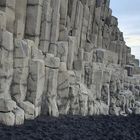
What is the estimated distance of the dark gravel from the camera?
10109mm

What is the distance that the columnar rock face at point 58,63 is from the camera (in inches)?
457

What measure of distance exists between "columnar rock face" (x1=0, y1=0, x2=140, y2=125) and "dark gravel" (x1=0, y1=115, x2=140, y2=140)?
0.43 meters

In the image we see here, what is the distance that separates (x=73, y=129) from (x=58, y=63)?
2409mm

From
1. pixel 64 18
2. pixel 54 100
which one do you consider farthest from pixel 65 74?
pixel 64 18

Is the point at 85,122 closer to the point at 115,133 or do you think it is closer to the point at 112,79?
the point at 115,133

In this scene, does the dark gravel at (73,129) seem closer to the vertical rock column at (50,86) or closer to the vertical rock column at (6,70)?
the vertical rock column at (50,86)

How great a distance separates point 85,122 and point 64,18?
12.8 feet

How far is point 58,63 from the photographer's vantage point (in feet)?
44.1

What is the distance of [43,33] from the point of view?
1350cm

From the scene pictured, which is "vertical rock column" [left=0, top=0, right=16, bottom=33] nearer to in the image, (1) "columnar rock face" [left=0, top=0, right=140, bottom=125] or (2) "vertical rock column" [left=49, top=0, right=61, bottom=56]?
(1) "columnar rock face" [left=0, top=0, right=140, bottom=125]

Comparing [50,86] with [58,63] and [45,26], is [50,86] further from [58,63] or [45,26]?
[45,26]

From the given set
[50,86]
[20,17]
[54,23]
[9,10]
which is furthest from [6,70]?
[54,23]

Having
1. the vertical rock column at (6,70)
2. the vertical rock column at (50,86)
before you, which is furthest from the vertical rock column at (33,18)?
the vertical rock column at (6,70)

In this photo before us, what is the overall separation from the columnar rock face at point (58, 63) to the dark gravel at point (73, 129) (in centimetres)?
43
